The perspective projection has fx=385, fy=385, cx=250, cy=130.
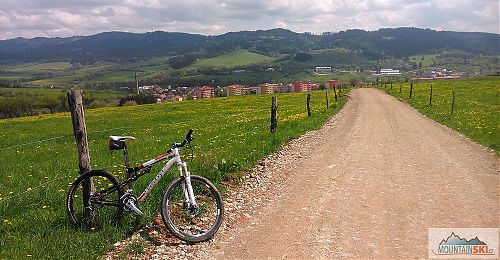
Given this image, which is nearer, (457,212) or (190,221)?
(190,221)

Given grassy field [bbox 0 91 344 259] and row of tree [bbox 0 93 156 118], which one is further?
row of tree [bbox 0 93 156 118]

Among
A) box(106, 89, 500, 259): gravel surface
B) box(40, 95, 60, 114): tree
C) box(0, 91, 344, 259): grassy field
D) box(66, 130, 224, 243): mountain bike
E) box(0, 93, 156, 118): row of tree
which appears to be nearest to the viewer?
box(0, 91, 344, 259): grassy field

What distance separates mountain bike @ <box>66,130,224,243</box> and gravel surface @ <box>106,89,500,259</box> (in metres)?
0.33

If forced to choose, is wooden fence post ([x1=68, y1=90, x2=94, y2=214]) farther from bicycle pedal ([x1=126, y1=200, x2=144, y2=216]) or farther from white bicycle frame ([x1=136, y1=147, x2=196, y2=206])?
white bicycle frame ([x1=136, y1=147, x2=196, y2=206])

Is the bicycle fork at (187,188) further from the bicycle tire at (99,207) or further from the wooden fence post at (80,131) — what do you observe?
the wooden fence post at (80,131)

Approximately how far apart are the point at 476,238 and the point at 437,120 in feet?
64.7

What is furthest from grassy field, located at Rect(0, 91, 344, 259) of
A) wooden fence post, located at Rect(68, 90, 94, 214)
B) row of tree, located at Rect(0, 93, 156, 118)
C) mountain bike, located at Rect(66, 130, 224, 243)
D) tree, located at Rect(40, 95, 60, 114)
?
tree, located at Rect(40, 95, 60, 114)

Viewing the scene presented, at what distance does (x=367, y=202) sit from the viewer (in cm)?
891

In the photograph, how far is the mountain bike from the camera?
723cm

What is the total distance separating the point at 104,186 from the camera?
25.8 feet

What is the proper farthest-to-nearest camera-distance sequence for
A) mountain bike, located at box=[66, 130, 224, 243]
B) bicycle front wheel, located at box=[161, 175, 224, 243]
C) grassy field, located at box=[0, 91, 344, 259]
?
mountain bike, located at box=[66, 130, 224, 243] < bicycle front wheel, located at box=[161, 175, 224, 243] < grassy field, located at box=[0, 91, 344, 259]

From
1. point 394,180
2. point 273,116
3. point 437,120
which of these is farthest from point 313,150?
point 437,120

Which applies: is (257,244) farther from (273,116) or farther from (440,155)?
(273,116)

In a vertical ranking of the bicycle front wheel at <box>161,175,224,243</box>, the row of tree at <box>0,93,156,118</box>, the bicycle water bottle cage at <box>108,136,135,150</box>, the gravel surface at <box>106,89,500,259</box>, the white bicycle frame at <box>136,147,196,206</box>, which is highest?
the bicycle water bottle cage at <box>108,136,135,150</box>
